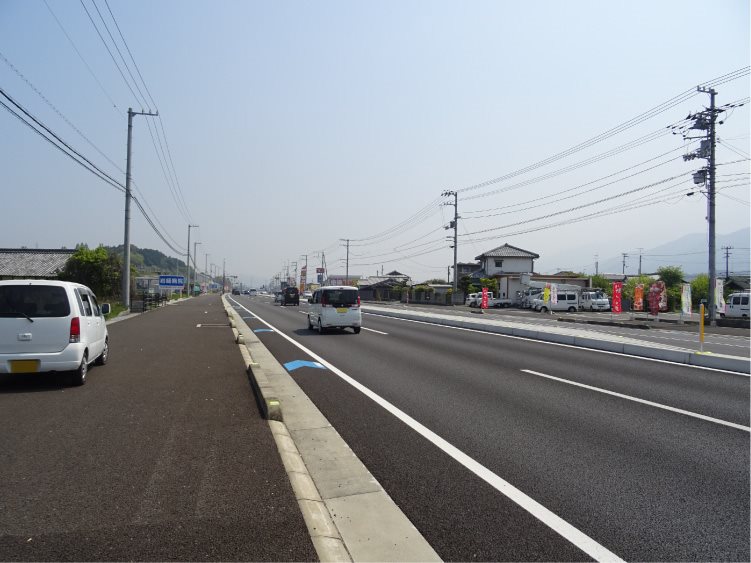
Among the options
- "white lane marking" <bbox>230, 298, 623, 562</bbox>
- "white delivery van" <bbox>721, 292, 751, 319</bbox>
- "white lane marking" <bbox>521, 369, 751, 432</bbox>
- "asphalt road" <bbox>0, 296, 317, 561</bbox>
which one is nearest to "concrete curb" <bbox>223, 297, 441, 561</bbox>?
"asphalt road" <bbox>0, 296, 317, 561</bbox>

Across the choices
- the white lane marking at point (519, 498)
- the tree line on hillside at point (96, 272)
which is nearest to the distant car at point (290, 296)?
the tree line on hillside at point (96, 272)

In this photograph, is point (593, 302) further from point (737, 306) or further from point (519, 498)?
point (519, 498)

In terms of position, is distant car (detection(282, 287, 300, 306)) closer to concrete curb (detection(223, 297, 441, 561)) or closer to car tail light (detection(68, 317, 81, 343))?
car tail light (detection(68, 317, 81, 343))

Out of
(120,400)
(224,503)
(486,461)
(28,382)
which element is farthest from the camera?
(28,382)

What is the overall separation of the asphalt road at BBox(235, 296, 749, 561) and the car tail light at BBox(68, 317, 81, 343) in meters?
3.87

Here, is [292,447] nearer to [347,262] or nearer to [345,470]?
[345,470]

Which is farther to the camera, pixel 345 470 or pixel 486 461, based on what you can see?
pixel 486 461

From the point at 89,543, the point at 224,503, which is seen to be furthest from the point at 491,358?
the point at 89,543

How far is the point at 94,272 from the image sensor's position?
4266 centimetres

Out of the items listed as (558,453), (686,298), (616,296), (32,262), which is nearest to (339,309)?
(558,453)

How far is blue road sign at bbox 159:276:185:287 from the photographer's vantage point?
172 ft

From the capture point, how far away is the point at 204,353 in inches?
508

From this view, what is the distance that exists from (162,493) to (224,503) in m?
0.57

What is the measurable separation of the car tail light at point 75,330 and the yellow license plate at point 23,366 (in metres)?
0.59
